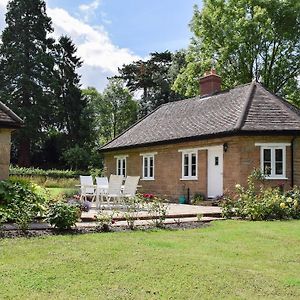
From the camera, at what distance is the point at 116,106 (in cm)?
5609

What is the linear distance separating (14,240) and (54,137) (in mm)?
41691

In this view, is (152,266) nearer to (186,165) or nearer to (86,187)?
(86,187)

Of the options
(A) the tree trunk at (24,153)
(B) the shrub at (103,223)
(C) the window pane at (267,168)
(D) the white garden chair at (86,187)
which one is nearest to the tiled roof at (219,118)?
(C) the window pane at (267,168)

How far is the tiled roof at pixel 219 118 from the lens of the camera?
19.5 meters

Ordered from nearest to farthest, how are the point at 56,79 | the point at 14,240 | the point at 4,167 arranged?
the point at 14,240, the point at 4,167, the point at 56,79

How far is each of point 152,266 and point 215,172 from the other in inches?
538

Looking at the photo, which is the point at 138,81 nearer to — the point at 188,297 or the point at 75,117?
the point at 75,117

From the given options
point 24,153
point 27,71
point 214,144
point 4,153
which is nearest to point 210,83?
point 214,144

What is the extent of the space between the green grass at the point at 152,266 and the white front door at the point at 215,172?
379 inches

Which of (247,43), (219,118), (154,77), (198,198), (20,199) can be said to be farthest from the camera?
(154,77)

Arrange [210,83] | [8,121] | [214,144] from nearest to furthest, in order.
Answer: [8,121] < [214,144] < [210,83]

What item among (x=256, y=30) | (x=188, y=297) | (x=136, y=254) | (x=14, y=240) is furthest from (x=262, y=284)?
(x=256, y=30)

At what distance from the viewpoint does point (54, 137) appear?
163ft

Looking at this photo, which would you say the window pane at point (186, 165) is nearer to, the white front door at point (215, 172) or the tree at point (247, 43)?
the white front door at point (215, 172)
